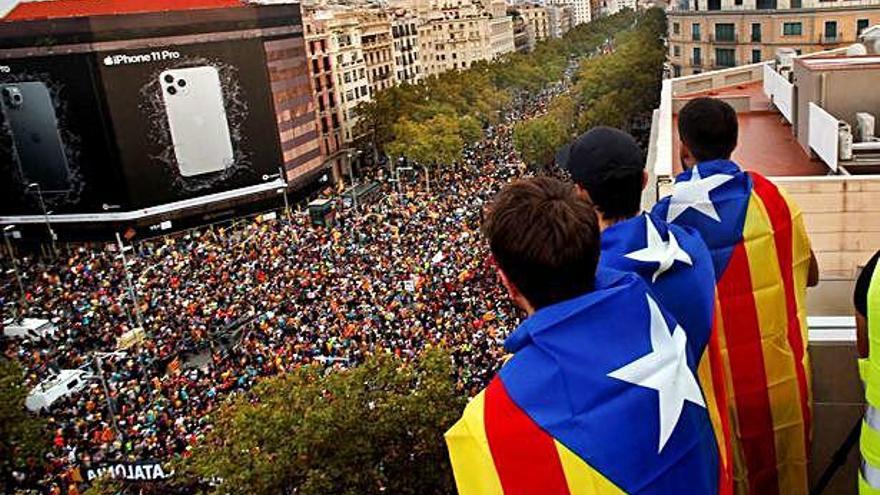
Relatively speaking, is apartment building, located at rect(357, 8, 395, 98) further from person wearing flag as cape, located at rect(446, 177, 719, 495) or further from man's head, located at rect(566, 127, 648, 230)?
person wearing flag as cape, located at rect(446, 177, 719, 495)

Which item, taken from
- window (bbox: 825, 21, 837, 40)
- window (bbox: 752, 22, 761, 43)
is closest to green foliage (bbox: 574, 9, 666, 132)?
window (bbox: 752, 22, 761, 43)

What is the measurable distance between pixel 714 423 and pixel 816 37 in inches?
1691

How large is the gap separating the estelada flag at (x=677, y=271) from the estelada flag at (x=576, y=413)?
758mm

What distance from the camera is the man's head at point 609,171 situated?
3.74 m

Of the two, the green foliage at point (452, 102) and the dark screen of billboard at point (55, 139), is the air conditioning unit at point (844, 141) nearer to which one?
the dark screen of billboard at point (55, 139)

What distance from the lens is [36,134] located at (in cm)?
4378

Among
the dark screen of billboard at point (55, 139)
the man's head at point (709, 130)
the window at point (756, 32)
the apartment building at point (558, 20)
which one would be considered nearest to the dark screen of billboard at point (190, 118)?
the dark screen of billboard at point (55, 139)

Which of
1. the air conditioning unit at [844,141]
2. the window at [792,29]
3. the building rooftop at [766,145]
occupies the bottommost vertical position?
the window at [792,29]

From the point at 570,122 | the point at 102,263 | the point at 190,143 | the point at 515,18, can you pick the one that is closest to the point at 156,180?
the point at 190,143

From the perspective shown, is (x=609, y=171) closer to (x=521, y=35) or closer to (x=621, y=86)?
(x=621, y=86)

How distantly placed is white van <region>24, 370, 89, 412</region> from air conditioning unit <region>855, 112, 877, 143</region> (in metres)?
19.0

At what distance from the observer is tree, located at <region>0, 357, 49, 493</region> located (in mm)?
16922

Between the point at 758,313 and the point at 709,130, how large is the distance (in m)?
1.00

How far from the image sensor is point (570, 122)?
53812 millimetres
